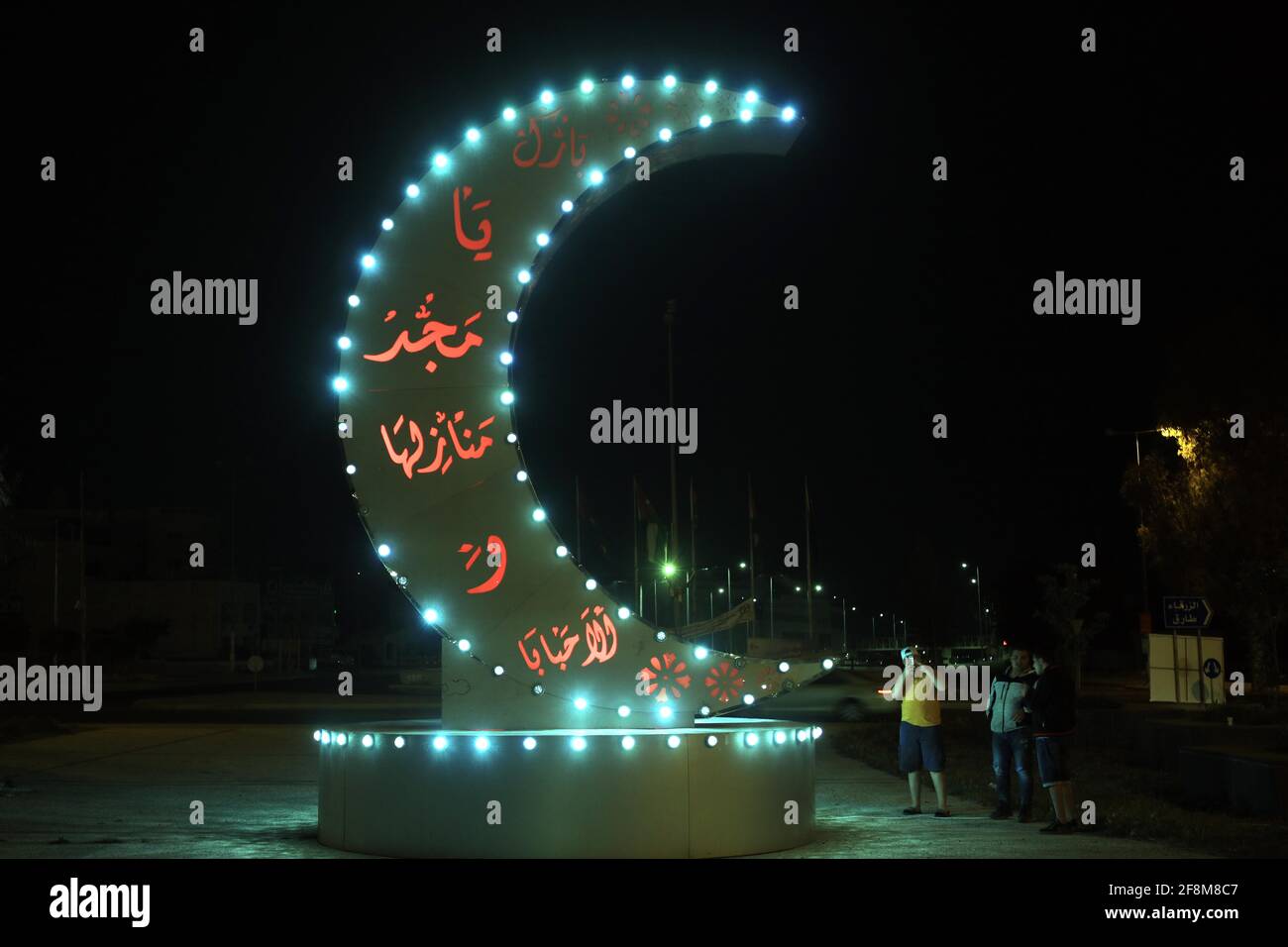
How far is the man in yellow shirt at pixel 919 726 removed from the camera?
13.6 metres

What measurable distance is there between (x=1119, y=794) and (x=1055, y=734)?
12.5 ft

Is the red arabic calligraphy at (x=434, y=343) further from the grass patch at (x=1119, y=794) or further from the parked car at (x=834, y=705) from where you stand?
the parked car at (x=834, y=705)

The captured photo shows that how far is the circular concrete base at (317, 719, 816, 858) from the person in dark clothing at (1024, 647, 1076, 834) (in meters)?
3.03

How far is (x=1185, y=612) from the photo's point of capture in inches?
1006

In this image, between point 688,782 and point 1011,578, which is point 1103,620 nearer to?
point 1011,578

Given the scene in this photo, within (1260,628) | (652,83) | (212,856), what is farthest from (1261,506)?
(212,856)

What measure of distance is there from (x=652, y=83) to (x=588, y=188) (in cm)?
102

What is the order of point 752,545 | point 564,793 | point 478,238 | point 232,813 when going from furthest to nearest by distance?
point 752,545 < point 232,813 < point 478,238 < point 564,793

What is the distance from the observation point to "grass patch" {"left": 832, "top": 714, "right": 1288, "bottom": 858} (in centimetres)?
1184

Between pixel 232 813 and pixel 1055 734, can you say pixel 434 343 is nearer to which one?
pixel 232 813

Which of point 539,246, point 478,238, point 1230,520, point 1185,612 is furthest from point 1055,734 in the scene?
point 1230,520

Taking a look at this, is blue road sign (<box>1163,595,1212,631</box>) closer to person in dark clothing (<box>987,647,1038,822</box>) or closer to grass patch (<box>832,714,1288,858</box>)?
grass patch (<box>832,714,1288,858</box>)

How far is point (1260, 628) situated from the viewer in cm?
3259

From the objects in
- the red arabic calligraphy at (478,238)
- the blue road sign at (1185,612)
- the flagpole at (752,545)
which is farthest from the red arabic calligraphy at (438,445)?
the blue road sign at (1185,612)
